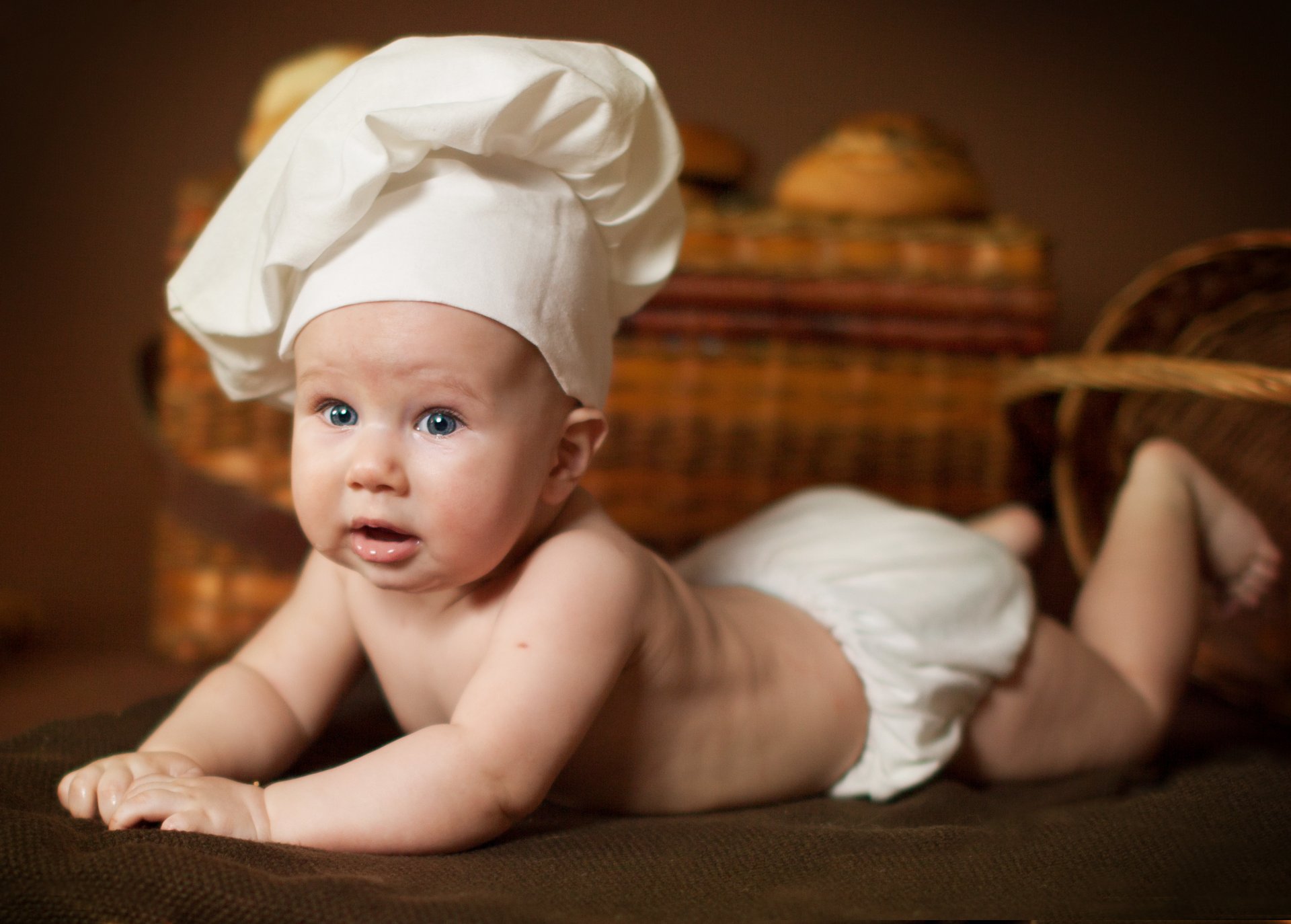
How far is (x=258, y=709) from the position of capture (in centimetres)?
82

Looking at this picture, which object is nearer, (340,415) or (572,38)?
(340,415)

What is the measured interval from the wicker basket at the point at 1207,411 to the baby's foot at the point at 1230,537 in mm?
97

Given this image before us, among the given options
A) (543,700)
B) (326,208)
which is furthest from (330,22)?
(543,700)

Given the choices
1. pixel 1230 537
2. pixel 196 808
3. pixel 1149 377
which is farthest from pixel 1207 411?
pixel 196 808

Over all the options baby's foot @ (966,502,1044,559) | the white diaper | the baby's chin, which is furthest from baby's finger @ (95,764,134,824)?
baby's foot @ (966,502,1044,559)

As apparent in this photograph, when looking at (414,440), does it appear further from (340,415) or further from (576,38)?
(576,38)

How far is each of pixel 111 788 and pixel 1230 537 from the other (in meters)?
1.05

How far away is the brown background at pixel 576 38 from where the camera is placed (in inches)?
75.5

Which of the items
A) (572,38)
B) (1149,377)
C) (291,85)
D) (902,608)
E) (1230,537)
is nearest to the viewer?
(902,608)

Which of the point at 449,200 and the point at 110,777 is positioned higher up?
the point at 449,200

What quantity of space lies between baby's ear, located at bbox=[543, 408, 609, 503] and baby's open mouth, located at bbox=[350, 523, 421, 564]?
0.36 ft

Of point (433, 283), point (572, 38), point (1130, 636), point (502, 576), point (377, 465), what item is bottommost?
point (1130, 636)

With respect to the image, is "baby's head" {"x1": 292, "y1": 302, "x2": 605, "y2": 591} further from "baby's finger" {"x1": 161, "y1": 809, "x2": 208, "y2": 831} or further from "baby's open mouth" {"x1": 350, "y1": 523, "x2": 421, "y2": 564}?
"baby's finger" {"x1": 161, "y1": 809, "x2": 208, "y2": 831}

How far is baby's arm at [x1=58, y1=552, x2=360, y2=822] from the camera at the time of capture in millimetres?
722
